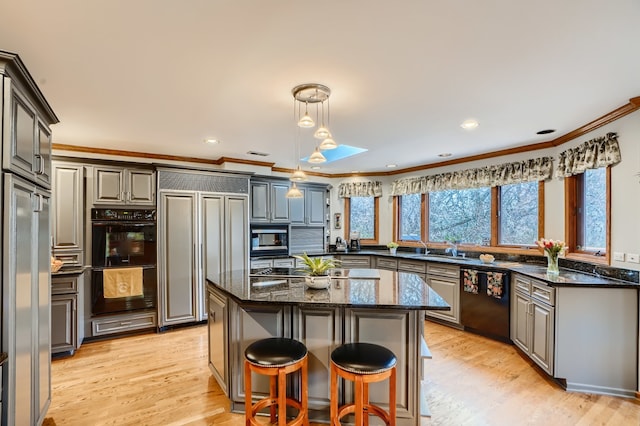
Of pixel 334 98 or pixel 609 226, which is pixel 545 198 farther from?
pixel 334 98

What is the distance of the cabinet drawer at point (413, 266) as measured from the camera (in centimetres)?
469

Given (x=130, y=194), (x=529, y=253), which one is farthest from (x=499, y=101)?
(x=130, y=194)

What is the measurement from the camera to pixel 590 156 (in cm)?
313

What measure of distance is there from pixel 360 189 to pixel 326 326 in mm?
4140

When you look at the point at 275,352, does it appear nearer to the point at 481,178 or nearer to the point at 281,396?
the point at 281,396

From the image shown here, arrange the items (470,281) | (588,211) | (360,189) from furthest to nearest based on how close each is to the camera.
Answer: (360,189) < (470,281) < (588,211)

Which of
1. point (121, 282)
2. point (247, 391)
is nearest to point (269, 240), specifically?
point (121, 282)

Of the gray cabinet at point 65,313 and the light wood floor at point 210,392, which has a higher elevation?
the gray cabinet at point 65,313

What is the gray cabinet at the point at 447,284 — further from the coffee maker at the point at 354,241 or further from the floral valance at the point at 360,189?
the floral valance at the point at 360,189

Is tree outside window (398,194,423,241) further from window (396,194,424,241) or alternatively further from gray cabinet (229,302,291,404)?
gray cabinet (229,302,291,404)

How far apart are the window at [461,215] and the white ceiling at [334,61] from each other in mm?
1548

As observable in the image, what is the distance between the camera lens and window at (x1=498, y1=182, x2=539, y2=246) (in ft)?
13.5

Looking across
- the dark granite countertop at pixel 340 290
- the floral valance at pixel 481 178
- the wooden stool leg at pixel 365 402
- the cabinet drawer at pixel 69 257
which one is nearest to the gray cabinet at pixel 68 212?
the cabinet drawer at pixel 69 257

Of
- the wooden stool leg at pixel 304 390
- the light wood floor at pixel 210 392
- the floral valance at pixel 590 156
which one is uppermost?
the floral valance at pixel 590 156
